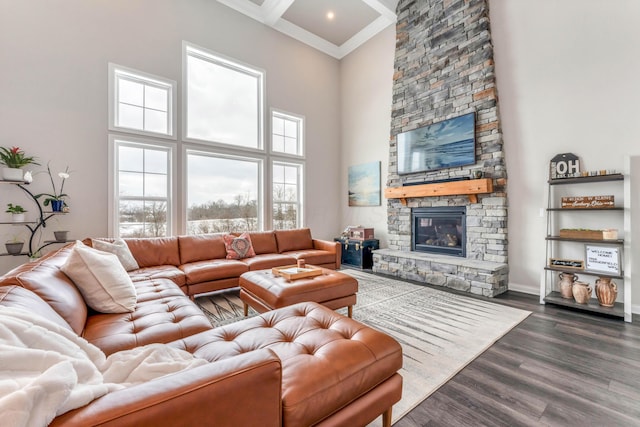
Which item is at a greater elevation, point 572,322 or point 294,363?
point 294,363

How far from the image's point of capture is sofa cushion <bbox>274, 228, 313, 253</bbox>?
4.52 metres

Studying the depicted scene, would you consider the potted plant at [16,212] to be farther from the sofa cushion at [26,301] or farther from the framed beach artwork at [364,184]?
the framed beach artwork at [364,184]

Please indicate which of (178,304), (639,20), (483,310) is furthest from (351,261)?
(639,20)

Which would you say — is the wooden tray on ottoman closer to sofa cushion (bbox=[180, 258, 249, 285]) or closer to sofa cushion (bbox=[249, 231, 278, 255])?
sofa cushion (bbox=[180, 258, 249, 285])

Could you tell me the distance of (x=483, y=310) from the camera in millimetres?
2922

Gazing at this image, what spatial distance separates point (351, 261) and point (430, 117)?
2.78 m

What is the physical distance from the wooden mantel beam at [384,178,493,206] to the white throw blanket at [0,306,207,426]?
3.80 meters

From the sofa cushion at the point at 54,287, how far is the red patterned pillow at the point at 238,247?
2.17m

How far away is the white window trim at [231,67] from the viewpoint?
417 cm

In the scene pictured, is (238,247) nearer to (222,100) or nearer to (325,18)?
(222,100)

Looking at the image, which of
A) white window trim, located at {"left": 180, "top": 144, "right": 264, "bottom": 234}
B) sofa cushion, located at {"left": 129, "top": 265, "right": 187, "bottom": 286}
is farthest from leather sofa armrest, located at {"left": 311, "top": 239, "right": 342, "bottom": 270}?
sofa cushion, located at {"left": 129, "top": 265, "right": 187, "bottom": 286}

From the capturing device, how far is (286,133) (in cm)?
541

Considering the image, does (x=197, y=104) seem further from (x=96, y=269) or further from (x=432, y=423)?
(x=432, y=423)

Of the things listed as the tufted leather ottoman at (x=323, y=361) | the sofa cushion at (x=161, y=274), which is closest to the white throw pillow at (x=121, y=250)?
the sofa cushion at (x=161, y=274)
